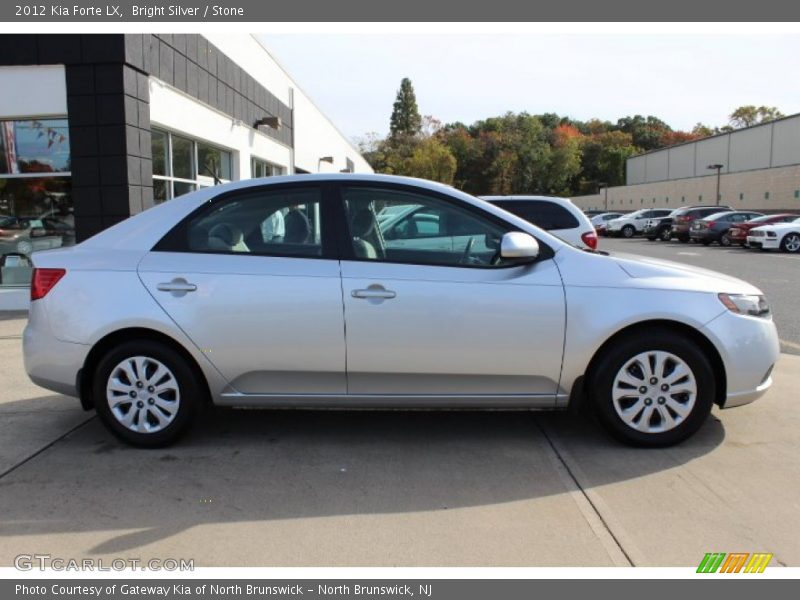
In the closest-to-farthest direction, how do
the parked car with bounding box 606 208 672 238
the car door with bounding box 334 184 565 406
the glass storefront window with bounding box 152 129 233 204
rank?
1. the car door with bounding box 334 184 565 406
2. the glass storefront window with bounding box 152 129 233 204
3. the parked car with bounding box 606 208 672 238

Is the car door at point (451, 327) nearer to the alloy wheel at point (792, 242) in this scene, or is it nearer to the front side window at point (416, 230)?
the front side window at point (416, 230)

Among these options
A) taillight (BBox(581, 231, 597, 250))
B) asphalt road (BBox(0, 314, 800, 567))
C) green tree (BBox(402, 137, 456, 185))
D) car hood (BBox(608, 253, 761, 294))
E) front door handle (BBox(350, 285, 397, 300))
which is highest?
green tree (BBox(402, 137, 456, 185))

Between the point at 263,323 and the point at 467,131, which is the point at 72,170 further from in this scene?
the point at 467,131

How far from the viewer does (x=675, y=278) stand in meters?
4.22

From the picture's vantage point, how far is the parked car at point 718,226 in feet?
87.8

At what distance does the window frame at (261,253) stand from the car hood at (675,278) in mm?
1846

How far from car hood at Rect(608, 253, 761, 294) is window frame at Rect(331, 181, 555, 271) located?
0.54 meters

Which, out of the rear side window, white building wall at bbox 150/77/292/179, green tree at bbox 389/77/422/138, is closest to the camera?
the rear side window

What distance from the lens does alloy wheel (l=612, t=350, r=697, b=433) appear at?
13.6ft

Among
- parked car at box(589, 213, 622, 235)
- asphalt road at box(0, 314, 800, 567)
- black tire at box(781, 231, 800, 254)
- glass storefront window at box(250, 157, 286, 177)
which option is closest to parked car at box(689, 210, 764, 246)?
black tire at box(781, 231, 800, 254)

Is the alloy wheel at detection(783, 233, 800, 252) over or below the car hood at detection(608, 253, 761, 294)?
below

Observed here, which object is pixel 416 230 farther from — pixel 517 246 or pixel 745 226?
pixel 745 226

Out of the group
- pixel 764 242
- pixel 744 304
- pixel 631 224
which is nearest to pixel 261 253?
pixel 744 304

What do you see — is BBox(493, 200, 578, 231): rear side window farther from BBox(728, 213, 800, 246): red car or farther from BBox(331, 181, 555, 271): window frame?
BBox(728, 213, 800, 246): red car
